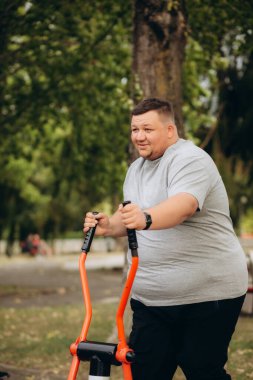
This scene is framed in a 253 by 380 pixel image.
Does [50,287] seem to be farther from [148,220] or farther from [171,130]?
[148,220]

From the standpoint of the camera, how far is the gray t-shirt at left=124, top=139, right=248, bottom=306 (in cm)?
337

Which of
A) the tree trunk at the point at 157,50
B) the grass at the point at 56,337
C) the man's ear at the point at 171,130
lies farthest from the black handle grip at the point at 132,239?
the tree trunk at the point at 157,50

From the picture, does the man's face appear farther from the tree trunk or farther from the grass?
the tree trunk

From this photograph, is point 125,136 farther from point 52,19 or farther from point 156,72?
point 156,72

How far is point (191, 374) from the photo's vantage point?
11.3 ft

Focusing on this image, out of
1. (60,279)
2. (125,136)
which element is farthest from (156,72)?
(60,279)

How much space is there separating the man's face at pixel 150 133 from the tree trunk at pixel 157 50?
390cm

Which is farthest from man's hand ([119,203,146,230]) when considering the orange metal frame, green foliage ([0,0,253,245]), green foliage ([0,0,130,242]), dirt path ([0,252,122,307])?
dirt path ([0,252,122,307])

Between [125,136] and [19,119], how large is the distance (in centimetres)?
195

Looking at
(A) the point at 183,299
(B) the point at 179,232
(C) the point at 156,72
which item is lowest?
(A) the point at 183,299

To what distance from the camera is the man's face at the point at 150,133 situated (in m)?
3.39

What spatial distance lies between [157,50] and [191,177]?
4269 millimetres

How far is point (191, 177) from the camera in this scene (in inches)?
127

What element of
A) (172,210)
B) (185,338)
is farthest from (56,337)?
(172,210)
